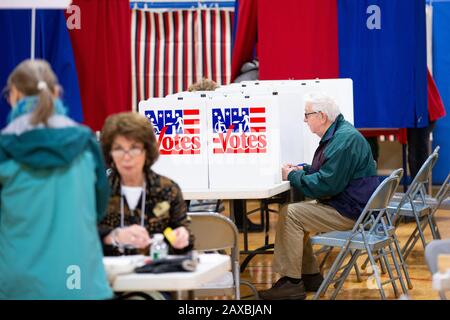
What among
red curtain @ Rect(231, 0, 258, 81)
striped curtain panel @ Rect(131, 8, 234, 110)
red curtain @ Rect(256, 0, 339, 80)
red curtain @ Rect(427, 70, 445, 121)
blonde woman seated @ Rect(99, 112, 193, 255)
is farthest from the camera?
striped curtain panel @ Rect(131, 8, 234, 110)

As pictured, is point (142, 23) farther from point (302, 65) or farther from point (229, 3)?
point (302, 65)

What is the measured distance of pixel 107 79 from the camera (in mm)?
8844

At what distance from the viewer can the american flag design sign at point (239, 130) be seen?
5.48m

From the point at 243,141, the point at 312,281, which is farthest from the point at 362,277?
the point at 243,141

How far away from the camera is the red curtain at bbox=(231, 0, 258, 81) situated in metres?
8.96

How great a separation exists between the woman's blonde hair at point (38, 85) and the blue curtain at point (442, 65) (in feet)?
26.5

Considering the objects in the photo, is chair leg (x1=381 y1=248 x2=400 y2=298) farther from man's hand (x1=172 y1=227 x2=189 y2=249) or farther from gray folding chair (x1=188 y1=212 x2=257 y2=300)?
man's hand (x1=172 y1=227 x2=189 y2=249)

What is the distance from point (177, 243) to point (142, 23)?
7.87 metres

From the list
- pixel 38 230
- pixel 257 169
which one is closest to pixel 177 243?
pixel 38 230

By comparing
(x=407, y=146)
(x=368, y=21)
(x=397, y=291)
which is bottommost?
(x=397, y=291)

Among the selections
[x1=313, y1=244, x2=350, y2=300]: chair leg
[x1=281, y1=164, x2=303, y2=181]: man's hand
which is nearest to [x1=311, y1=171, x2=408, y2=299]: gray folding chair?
[x1=313, y1=244, x2=350, y2=300]: chair leg

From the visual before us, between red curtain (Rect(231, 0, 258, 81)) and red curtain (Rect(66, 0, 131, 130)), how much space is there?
1086 mm

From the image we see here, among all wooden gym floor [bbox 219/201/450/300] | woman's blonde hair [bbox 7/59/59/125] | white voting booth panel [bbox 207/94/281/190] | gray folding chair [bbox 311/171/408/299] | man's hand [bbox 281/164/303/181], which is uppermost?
woman's blonde hair [bbox 7/59/59/125]

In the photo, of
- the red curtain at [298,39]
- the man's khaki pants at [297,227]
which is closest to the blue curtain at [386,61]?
the red curtain at [298,39]
